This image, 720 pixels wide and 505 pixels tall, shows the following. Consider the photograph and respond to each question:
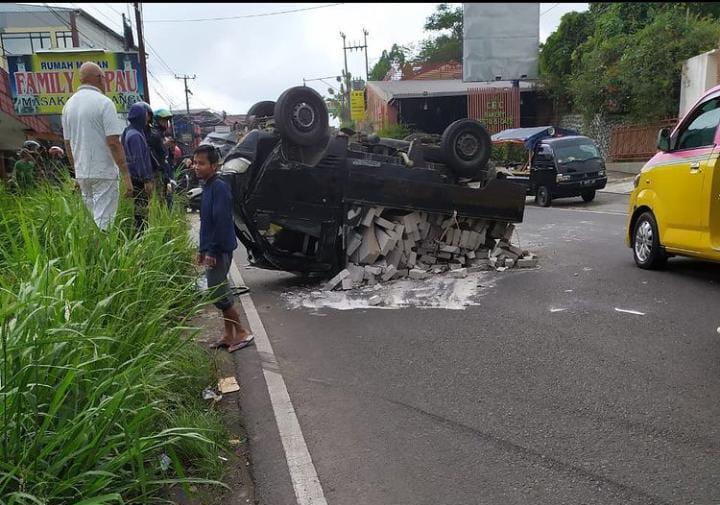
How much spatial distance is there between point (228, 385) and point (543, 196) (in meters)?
14.4

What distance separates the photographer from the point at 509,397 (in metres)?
4.06

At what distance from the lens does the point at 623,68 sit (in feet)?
72.7

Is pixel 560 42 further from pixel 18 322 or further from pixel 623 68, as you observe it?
pixel 18 322

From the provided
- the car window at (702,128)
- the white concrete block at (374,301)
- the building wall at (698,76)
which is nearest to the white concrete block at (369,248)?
the white concrete block at (374,301)

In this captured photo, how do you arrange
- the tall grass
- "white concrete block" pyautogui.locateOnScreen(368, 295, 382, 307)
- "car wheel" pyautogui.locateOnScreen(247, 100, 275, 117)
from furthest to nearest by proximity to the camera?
1. "car wheel" pyautogui.locateOnScreen(247, 100, 275, 117)
2. "white concrete block" pyautogui.locateOnScreen(368, 295, 382, 307)
3. the tall grass

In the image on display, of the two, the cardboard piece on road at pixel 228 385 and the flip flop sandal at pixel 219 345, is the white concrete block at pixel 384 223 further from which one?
the cardboard piece on road at pixel 228 385

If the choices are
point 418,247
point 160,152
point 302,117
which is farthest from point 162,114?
point 418,247

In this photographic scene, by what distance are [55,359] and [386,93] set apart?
2987 cm

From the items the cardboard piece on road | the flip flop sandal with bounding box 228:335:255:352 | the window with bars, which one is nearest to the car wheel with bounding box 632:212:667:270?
the flip flop sandal with bounding box 228:335:255:352

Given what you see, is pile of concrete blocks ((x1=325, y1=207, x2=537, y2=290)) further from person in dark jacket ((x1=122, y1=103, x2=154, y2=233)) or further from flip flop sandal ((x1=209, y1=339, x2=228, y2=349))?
person in dark jacket ((x1=122, y1=103, x2=154, y2=233))

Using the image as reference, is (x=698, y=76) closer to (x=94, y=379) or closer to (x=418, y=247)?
(x=418, y=247)

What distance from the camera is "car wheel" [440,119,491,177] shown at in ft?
25.8

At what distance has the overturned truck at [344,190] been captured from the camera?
6.99 m

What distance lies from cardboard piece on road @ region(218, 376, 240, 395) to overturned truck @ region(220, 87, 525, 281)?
2782mm
